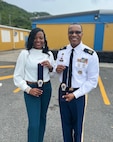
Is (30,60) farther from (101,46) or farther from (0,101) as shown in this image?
(101,46)

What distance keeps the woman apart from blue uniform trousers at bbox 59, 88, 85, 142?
0.27 meters

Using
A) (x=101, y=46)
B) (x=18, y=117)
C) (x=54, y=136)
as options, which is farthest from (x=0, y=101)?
(x=101, y=46)

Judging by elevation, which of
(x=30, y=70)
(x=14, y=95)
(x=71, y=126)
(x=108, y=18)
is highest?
(x=108, y=18)

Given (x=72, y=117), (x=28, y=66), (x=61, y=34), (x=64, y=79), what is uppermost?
(x=28, y=66)

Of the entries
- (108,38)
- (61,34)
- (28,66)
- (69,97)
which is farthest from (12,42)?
(69,97)

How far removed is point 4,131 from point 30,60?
1785mm

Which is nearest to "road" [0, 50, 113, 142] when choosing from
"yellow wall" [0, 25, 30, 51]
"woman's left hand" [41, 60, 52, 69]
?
"woman's left hand" [41, 60, 52, 69]

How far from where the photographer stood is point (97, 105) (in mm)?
5160

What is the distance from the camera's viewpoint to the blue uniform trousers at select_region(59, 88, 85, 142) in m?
2.45

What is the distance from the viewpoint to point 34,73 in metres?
2.51

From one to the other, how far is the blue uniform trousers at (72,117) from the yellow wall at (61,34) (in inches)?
513

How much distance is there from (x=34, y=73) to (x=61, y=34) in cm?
1348

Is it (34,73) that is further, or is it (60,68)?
(34,73)

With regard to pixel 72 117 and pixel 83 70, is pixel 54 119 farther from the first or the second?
pixel 83 70
